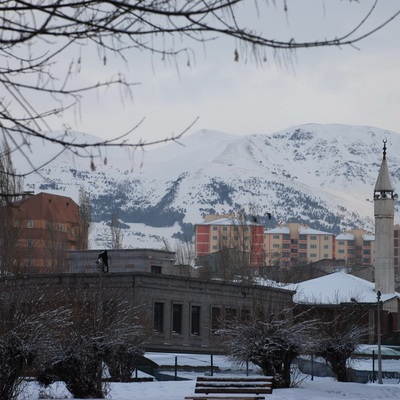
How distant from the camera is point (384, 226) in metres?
83.1

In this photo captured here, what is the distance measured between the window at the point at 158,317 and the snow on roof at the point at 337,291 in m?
23.3

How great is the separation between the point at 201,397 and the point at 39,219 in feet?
347

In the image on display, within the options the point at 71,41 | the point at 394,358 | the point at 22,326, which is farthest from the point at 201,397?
the point at 394,358

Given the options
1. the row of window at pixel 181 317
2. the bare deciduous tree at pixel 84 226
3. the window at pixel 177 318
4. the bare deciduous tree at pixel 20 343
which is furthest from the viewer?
the bare deciduous tree at pixel 84 226

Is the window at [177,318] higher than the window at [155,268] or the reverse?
the reverse

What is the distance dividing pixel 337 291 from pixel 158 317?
93.6 feet

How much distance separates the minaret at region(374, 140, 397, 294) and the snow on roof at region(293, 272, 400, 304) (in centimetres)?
156

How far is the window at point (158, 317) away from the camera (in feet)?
177

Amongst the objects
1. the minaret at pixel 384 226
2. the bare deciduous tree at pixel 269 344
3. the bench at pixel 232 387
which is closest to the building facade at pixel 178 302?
the bare deciduous tree at pixel 269 344

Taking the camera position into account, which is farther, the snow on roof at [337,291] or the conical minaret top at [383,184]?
the conical minaret top at [383,184]

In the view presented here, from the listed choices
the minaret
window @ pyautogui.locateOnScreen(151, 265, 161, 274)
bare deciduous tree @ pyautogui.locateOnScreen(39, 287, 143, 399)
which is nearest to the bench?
bare deciduous tree @ pyautogui.locateOnScreen(39, 287, 143, 399)

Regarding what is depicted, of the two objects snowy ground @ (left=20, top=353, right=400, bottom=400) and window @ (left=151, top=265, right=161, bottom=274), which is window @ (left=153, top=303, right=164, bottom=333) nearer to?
window @ (left=151, top=265, right=161, bottom=274)

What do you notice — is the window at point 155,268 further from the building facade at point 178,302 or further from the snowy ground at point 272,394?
the snowy ground at point 272,394

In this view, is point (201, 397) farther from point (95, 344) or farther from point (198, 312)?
point (198, 312)
